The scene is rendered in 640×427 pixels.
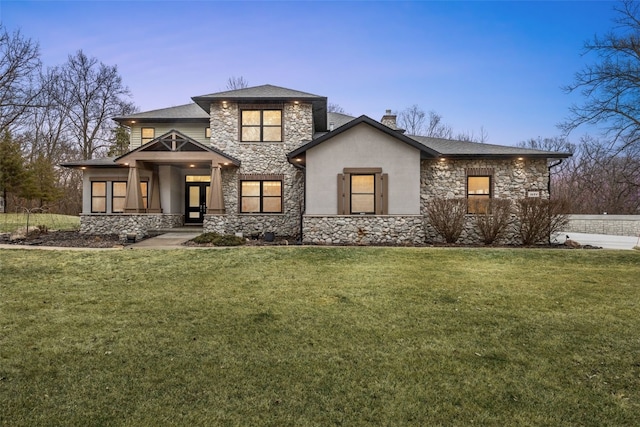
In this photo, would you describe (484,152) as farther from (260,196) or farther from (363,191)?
(260,196)

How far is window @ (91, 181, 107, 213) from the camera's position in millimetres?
16281

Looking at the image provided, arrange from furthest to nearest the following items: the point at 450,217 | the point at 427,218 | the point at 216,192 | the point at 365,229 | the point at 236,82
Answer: the point at 236,82, the point at 216,192, the point at 427,218, the point at 365,229, the point at 450,217

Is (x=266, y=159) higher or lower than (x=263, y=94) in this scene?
lower

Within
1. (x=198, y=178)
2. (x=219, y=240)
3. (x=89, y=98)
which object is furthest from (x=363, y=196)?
(x=89, y=98)

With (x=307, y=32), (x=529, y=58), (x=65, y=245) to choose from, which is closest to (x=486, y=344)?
(x=65, y=245)

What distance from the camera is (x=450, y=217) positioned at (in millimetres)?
12414

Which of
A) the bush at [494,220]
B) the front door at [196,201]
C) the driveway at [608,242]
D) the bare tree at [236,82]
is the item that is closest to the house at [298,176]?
the front door at [196,201]

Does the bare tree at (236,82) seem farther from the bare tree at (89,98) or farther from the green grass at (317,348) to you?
the green grass at (317,348)

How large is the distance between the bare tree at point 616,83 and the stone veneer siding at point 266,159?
34.3 feet

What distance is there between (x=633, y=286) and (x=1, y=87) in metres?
33.7

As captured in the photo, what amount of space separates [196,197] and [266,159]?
4.48 m

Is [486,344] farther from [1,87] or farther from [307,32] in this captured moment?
[1,87]

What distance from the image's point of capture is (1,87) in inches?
912

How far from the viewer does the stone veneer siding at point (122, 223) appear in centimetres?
1462
